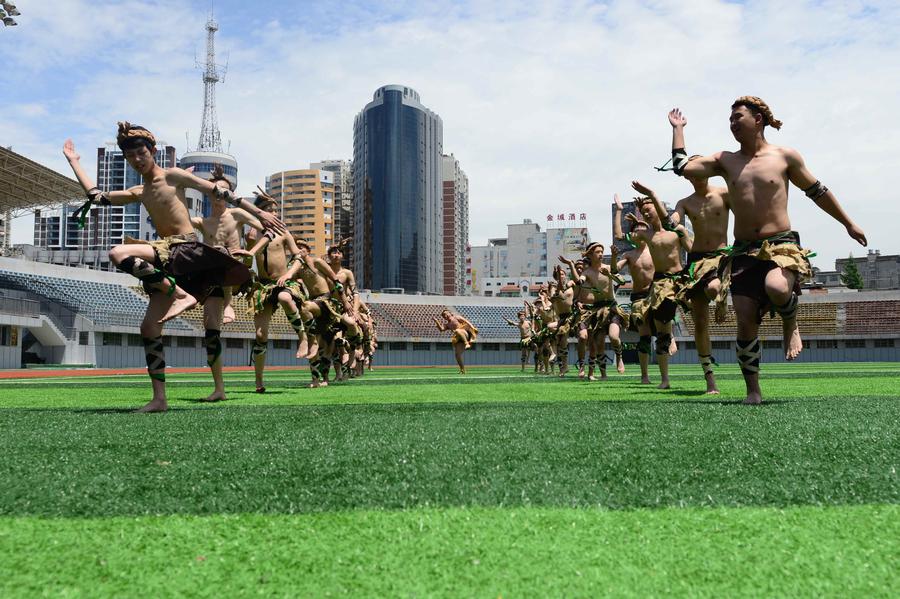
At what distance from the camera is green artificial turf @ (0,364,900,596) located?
5.41 ft

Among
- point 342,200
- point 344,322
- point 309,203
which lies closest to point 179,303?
point 344,322

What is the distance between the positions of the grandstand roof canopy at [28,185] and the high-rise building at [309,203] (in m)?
104

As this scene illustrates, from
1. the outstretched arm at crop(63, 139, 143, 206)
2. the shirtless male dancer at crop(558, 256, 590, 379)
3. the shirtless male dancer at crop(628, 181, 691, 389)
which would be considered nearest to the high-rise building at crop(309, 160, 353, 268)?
the shirtless male dancer at crop(558, 256, 590, 379)

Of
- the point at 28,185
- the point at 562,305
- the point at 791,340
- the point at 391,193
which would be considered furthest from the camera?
the point at 391,193

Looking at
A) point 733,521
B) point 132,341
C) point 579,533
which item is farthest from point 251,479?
point 132,341

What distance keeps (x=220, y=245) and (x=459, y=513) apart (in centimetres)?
588

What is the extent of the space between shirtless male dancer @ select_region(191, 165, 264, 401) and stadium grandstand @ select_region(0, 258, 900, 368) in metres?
23.6

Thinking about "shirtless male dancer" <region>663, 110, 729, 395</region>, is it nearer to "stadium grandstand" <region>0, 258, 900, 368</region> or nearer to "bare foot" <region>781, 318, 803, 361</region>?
"bare foot" <region>781, 318, 803, 361</region>

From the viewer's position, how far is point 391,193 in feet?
432

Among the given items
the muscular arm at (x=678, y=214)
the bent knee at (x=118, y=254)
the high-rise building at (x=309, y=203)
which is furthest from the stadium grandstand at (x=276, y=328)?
the high-rise building at (x=309, y=203)

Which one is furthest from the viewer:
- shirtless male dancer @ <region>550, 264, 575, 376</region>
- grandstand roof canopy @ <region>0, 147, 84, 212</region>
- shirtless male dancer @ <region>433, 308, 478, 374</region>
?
grandstand roof canopy @ <region>0, 147, 84, 212</region>

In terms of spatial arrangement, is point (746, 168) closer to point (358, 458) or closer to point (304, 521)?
point (358, 458)

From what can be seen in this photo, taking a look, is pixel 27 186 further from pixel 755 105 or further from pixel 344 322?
pixel 755 105

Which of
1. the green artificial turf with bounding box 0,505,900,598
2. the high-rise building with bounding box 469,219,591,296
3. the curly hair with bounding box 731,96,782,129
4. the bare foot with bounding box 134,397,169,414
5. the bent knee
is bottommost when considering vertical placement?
the bare foot with bounding box 134,397,169,414
